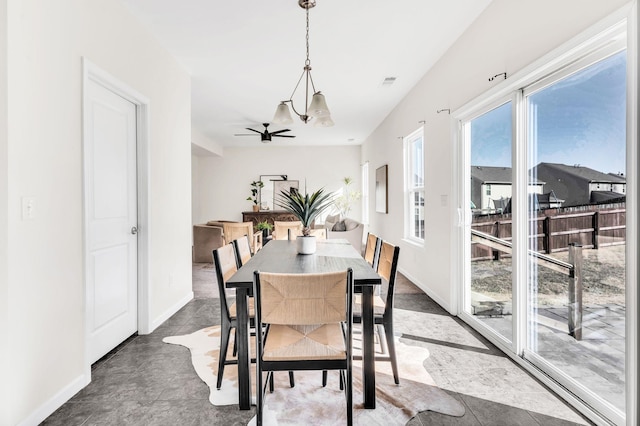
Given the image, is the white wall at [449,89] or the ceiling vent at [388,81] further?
the ceiling vent at [388,81]

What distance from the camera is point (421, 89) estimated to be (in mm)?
4344

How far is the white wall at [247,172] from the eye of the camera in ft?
29.9

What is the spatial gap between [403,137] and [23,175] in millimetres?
4447

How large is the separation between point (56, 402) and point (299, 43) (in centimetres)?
318

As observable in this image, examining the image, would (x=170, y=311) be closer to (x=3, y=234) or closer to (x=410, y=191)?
(x=3, y=234)

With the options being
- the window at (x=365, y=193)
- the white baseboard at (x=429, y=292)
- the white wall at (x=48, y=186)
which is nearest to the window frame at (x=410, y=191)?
the white baseboard at (x=429, y=292)

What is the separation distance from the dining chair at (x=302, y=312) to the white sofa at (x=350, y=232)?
379 cm

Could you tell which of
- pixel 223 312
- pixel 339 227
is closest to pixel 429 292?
pixel 223 312

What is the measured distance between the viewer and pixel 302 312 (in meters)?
1.51

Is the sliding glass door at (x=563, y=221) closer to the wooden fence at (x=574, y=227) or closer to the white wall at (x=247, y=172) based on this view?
the wooden fence at (x=574, y=227)

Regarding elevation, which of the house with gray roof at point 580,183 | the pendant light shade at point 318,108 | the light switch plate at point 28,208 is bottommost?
the light switch plate at point 28,208

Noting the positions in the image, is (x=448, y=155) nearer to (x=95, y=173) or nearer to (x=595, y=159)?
(x=595, y=159)

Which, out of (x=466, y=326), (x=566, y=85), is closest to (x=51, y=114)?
(x=566, y=85)

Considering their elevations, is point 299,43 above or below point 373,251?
above
